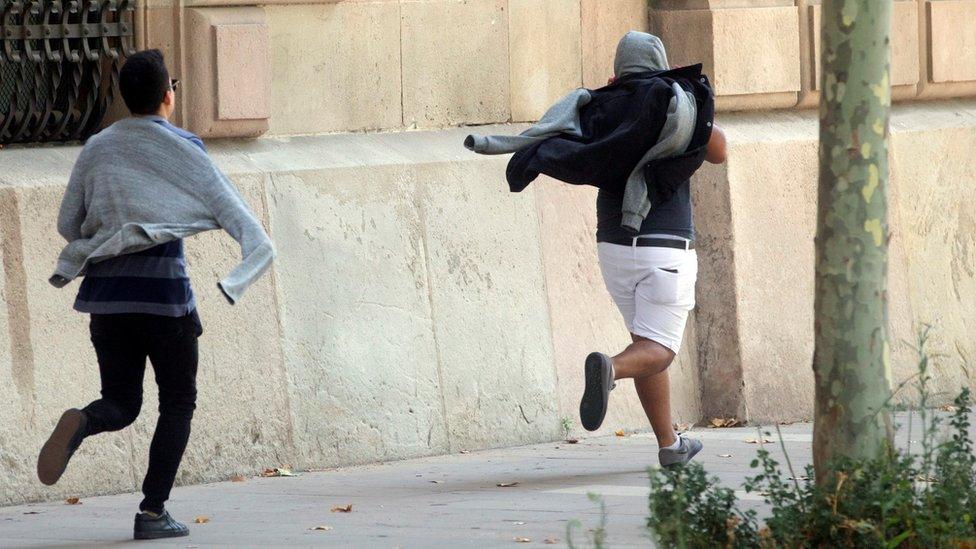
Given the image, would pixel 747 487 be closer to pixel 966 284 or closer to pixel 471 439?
pixel 471 439

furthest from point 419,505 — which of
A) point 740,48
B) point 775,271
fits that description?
point 740,48

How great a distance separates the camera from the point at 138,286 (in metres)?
5.99

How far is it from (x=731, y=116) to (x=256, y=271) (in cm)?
455

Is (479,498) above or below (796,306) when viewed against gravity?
below

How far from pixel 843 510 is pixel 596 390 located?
7.84 feet

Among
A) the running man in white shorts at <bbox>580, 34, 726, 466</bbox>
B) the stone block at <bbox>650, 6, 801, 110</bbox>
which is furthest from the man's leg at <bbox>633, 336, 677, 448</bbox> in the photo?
the stone block at <bbox>650, 6, 801, 110</bbox>

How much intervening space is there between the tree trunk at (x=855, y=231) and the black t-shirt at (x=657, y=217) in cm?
217

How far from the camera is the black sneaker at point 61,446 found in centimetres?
590

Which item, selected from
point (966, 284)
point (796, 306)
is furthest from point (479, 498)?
point (966, 284)

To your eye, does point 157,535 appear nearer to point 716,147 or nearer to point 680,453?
point 680,453

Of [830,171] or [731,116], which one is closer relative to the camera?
[830,171]

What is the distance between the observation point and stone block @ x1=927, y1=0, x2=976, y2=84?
1059cm

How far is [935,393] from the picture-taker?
1002cm

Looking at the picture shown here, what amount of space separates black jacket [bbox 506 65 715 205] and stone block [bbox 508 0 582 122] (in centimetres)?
187
